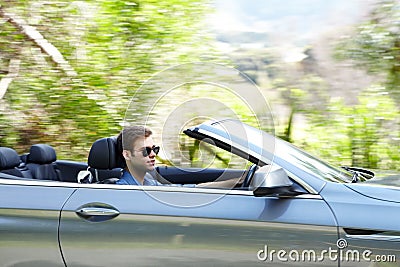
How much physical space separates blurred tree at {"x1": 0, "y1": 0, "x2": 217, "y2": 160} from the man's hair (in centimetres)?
358

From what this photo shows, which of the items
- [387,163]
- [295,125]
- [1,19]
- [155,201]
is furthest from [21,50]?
[155,201]

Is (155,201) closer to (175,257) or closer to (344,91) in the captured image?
(175,257)

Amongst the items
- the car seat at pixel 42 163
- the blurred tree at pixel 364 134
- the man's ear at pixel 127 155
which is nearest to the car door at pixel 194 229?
the man's ear at pixel 127 155

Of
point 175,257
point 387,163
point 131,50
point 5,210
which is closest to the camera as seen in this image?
point 175,257

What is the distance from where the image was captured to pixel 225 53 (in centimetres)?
813

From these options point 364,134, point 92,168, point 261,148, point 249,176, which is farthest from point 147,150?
point 364,134

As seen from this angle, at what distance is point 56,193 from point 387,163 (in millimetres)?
4850

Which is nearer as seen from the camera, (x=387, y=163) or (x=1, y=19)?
(x=387, y=163)

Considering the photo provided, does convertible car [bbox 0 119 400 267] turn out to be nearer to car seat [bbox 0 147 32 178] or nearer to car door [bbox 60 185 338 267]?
car door [bbox 60 185 338 267]

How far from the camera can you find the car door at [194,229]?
11.3 feet

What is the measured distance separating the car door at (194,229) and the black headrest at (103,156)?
1.79 ft

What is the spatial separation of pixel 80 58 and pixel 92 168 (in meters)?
4.05

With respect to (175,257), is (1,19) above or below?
above

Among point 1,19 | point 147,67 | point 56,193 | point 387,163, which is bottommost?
point 387,163
